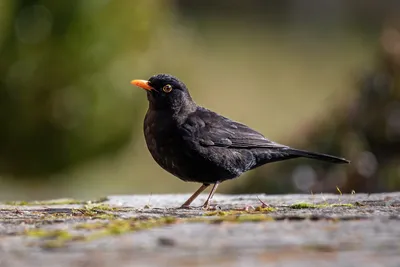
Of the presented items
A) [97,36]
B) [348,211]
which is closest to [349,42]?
[97,36]

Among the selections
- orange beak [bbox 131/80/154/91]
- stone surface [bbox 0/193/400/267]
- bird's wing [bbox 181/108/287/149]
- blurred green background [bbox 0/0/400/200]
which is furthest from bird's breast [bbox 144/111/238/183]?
blurred green background [bbox 0/0/400/200]

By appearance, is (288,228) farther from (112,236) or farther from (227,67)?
(227,67)

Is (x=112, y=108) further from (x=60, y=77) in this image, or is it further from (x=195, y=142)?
(x=195, y=142)

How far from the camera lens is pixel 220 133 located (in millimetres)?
6418

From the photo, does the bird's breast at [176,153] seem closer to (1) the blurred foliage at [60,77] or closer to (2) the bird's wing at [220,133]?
(2) the bird's wing at [220,133]

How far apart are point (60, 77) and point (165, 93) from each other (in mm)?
6371

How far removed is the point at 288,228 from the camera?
330cm

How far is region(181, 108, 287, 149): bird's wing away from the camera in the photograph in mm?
6246

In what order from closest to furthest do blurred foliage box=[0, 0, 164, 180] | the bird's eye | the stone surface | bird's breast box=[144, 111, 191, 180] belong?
the stone surface
bird's breast box=[144, 111, 191, 180]
the bird's eye
blurred foliage box=[0, 0, 164, 180]

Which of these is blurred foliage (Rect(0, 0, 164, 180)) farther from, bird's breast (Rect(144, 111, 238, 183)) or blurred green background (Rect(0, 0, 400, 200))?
bird's breast (Rect(144, 111, 238, 183))

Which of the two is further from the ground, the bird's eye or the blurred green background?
the blurred green background

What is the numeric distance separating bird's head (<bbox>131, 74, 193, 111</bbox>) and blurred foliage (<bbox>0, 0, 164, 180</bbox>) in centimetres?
619

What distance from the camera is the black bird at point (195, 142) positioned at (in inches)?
236

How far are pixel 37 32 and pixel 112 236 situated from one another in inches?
390
